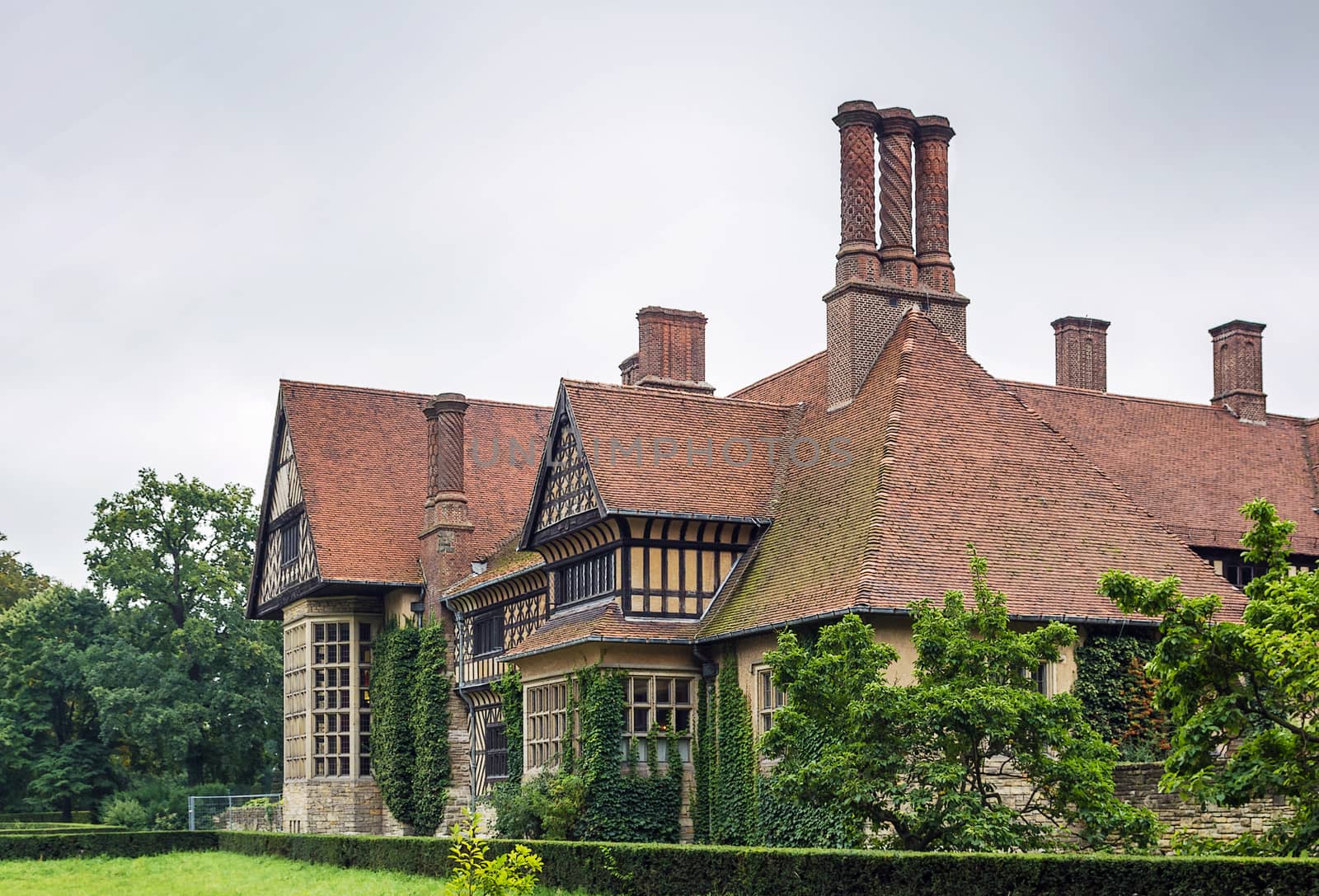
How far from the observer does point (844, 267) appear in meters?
31.6

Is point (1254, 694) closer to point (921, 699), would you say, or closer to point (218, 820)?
point (921, 699)

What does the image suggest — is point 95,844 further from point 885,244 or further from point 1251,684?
point 1251,684

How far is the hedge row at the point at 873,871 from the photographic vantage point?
15.0m

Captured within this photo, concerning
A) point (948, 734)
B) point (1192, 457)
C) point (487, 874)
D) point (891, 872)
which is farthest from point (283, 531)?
point (891, 872)

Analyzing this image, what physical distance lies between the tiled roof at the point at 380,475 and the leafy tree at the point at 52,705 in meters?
18.1

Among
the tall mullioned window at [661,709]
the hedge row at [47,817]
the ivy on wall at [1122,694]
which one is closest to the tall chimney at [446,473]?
the tall mullioned window at [661,709]

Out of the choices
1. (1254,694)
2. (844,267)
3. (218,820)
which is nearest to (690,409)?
(844,267)

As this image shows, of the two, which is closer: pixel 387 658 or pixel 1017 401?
pixel 1017 401

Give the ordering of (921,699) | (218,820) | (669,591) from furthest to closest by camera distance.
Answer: (218,820) < (669,591) < (921,699)

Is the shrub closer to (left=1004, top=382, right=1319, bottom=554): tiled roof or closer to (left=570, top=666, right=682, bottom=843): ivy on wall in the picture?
(left=570, top=666, right=682, bottom=843): ivy on wall

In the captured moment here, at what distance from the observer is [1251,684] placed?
18.7m

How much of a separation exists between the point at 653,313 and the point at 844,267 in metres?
7.80

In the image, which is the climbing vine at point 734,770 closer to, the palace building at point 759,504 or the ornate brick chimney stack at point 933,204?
the palace building at point 759,504

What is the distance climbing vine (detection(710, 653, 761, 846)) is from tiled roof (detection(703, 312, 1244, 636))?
1.05 m
